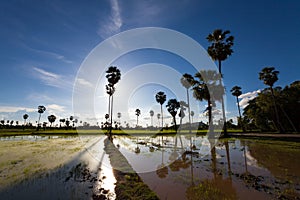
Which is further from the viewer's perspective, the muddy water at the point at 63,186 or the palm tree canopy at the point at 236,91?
the palm tree canopy at the point at 236,91

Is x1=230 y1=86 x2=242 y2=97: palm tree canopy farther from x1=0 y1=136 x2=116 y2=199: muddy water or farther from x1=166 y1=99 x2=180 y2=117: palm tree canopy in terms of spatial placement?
x1=0 y1=136 x2=116 y2=199: muddy water

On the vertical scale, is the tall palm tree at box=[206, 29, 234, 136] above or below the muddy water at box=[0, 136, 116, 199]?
above

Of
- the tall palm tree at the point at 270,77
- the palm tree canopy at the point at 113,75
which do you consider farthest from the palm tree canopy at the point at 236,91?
the palm tree canopy at the point at 113,75

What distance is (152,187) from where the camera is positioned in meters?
7.62

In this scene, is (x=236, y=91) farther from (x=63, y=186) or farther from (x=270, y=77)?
(x=63, y=186)

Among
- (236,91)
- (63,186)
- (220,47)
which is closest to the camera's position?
(63,186)

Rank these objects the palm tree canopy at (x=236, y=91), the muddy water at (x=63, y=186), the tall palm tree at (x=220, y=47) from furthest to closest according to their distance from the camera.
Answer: the palm tree canopy at (x=236, y=91), the tall palm tree at (x=220, y=47), the muddy water at (x=63, y=186)

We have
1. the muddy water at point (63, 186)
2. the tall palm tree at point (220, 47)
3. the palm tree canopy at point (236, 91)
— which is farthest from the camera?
the palm tree canopy at point (236, 91)

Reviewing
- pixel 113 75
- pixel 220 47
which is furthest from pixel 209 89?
pixel 113 75

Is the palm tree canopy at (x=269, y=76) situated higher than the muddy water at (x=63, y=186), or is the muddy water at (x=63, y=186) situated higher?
the palm tree canopy at (x=269, y=76)

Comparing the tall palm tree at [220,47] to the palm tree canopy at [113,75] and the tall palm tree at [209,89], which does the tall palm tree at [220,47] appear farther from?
the palm tree canopy at [113,75]

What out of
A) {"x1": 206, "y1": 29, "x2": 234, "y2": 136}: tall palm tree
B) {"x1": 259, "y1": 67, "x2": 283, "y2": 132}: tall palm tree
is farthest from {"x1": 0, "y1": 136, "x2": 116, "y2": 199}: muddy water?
{"x1": 259, "y1": 67, "x2": 283, "y2": 132}: tall palm tree

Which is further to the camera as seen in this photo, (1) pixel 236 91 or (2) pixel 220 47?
(1) pixel 236 91

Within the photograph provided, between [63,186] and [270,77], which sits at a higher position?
[270,77]
